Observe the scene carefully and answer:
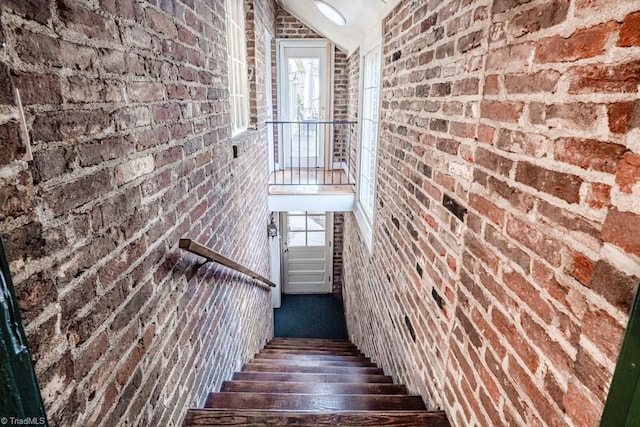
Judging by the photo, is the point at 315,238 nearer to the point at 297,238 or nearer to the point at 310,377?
the point at 297,238

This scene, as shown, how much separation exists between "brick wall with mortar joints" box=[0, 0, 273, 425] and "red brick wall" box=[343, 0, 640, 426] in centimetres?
110

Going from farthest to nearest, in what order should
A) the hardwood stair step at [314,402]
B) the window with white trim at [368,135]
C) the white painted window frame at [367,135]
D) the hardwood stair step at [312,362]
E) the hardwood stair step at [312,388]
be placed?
the window with white trim at [368,135] < the white painted window frame at [367,135] < the hardwood stair step at [312,362] < the hardwood stair step at [312,388] < the hardwood stair step at [314,402]

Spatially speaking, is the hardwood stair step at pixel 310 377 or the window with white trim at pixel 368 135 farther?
the window with white trim at pixel 368 135

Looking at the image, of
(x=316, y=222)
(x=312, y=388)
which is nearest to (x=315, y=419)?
(x=312, y=388)

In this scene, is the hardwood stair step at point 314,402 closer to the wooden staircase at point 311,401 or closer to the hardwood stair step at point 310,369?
the wooden staircase at point 311,401

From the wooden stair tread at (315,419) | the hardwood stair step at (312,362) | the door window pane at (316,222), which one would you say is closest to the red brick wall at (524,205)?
the wooden stair tread at (315,419)

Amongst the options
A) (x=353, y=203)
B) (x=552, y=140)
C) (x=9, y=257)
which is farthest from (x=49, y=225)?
(x=353, y=203)

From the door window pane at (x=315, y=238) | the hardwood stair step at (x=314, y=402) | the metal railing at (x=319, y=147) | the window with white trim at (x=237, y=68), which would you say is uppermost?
the window with white trim at (x=237, y=68)

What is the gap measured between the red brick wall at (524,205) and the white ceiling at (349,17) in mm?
1091

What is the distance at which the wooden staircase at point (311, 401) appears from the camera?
148 centimetres

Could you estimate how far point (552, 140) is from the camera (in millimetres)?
846

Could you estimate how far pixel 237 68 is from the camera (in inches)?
130

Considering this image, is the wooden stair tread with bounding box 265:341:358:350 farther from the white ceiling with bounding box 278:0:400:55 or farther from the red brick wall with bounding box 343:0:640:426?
the white ceiling with bounding box 278:0:400:55

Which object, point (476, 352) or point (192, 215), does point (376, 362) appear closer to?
point (476, 352)
